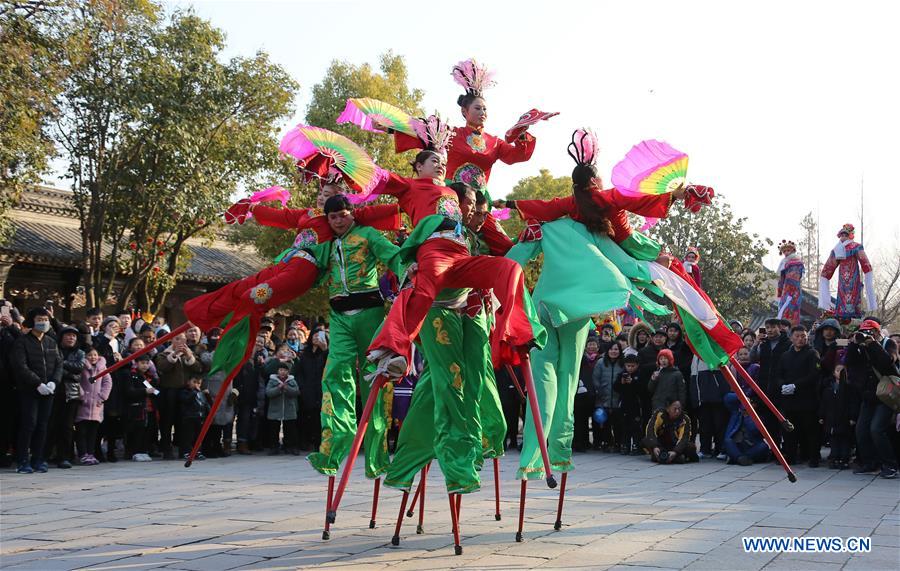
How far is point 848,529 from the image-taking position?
19.7 feet

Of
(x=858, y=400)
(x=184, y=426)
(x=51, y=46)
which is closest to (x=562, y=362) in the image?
(x=858, y=400)

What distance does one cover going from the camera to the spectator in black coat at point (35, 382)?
30.5 ft

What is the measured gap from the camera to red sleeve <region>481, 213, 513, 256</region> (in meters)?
6.04

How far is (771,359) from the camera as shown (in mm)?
11180

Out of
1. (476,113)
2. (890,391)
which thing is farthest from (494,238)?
(890,391)

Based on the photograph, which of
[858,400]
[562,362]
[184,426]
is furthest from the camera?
[184,426]

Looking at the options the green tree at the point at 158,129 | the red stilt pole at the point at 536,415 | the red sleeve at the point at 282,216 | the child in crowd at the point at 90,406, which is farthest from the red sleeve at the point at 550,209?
the green tree at the point at 158,129

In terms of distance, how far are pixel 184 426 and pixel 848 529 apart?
771 centimetres

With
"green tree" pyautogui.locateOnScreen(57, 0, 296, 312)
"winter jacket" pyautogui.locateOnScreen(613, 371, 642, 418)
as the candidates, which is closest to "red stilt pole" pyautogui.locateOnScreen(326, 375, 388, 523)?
"winter jacket" pyautogui.locateOnScreen(613, 371, 642, 418)

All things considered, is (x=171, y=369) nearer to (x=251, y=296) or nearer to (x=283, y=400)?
(x=283, y=400)

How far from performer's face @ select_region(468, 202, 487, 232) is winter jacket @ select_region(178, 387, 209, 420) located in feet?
20.9

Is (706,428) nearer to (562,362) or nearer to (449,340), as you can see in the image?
(562,362)

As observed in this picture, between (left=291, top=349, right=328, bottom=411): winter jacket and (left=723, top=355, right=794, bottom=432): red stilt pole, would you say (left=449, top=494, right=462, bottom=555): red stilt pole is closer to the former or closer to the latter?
(left=723, top=355, right=794, bottom=432): red stilt pole

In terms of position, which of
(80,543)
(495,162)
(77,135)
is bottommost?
(80,543)
